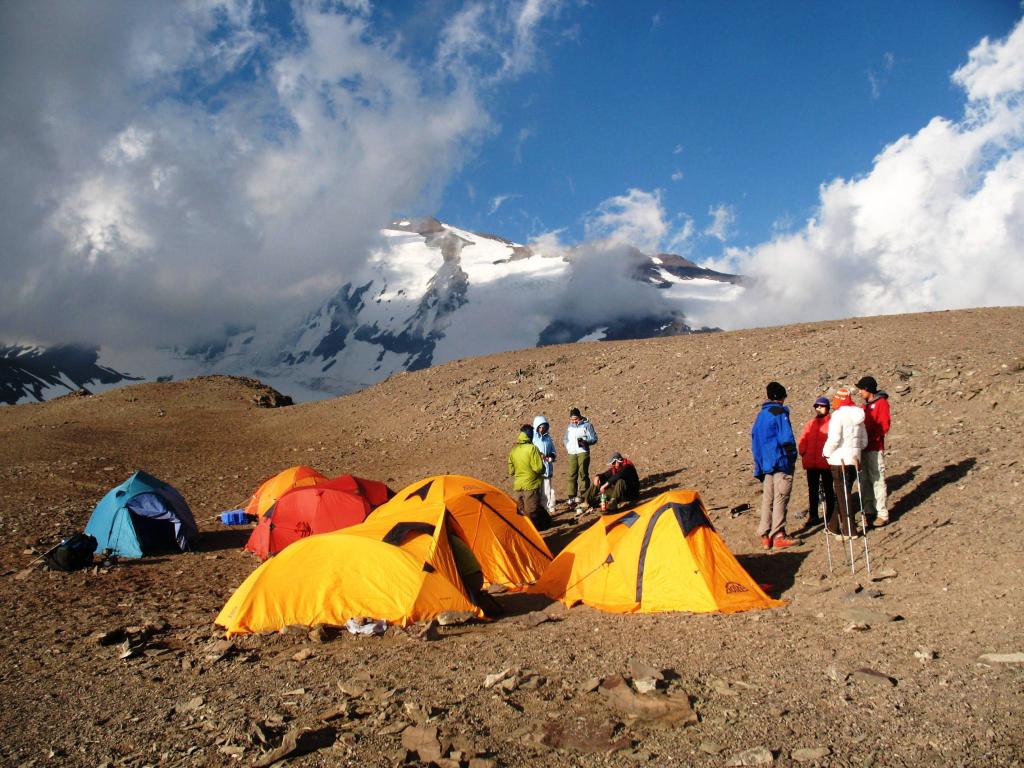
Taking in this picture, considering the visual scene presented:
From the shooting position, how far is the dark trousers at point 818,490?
10750 millimetres

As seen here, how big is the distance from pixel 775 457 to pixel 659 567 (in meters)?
2.70

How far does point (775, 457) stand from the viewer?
1025cm

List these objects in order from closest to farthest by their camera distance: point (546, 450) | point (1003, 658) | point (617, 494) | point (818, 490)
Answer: point (1003, 658) → point (818, 490) → point (617, 494) → point (546, 450)

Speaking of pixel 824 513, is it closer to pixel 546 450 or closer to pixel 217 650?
pixel 546 450

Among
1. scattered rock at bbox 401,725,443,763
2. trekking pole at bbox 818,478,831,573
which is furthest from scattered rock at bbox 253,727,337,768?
A: trekking pole at bbox 818,478,831,573

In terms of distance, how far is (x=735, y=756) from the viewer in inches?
192

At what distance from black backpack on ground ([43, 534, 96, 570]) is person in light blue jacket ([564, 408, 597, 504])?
9.05 meters

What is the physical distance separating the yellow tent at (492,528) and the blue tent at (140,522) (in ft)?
15.3

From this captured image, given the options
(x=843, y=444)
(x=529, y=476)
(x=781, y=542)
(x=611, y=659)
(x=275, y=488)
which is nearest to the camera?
(x=611, y=659)

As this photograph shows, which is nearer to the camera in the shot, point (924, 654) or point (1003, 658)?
point (1003, 658)

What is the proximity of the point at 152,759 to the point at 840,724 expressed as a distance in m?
5.16

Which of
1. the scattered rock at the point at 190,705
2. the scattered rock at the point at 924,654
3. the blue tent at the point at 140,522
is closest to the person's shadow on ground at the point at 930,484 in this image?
the scattered rock at the point at 924,654

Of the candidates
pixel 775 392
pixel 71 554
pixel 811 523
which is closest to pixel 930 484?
pixel 811 523

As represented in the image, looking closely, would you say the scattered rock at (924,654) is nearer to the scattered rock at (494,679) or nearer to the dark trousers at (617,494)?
the scattered rock at (494,679)
